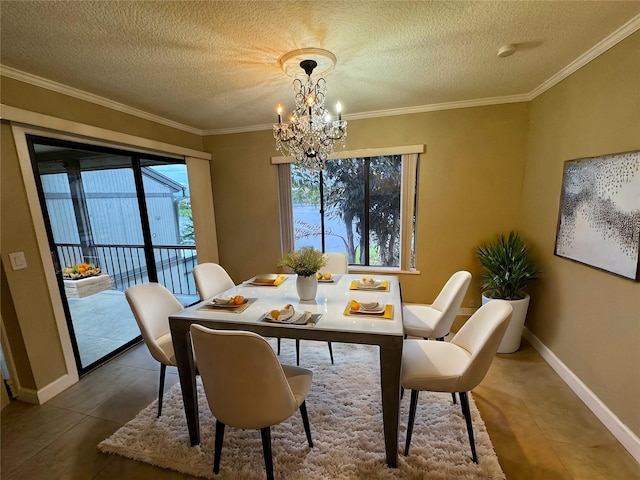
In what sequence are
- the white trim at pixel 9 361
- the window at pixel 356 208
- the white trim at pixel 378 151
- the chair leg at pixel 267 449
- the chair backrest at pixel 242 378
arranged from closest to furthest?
the chair backrest at pixel 242 378 < the chair leg at pixel 267 449 < the white trim at pixel 9 361 < the white trim at pixel 378 151 < the window at pixel 356 208

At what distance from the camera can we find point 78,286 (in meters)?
2.64

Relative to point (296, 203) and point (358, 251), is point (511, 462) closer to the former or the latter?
point (358, 251)

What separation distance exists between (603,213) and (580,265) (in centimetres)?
44

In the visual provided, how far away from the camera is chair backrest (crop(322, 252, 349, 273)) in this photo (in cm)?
293

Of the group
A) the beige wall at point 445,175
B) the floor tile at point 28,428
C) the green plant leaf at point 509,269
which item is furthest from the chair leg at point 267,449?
the beige wall at point 445,175

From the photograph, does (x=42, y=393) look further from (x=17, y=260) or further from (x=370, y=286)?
(x=370, y=286)

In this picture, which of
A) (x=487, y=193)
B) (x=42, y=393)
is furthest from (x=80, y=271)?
(x=487, y=193)

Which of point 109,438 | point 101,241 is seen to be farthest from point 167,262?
point 109,438

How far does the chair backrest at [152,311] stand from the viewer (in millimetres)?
1778

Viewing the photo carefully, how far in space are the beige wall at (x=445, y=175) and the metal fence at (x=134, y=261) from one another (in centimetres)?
127

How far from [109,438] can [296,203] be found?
2.88 meters

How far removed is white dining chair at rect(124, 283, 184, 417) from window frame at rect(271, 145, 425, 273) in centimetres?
187

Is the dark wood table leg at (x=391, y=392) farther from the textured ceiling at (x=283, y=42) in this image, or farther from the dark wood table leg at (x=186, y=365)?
the textured ceiling at (x=283, y=42)

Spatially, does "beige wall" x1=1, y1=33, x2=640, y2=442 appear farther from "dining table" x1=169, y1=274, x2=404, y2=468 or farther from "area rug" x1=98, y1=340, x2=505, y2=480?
"dining table" x1=169, y1=274, x2=404, y2=468
